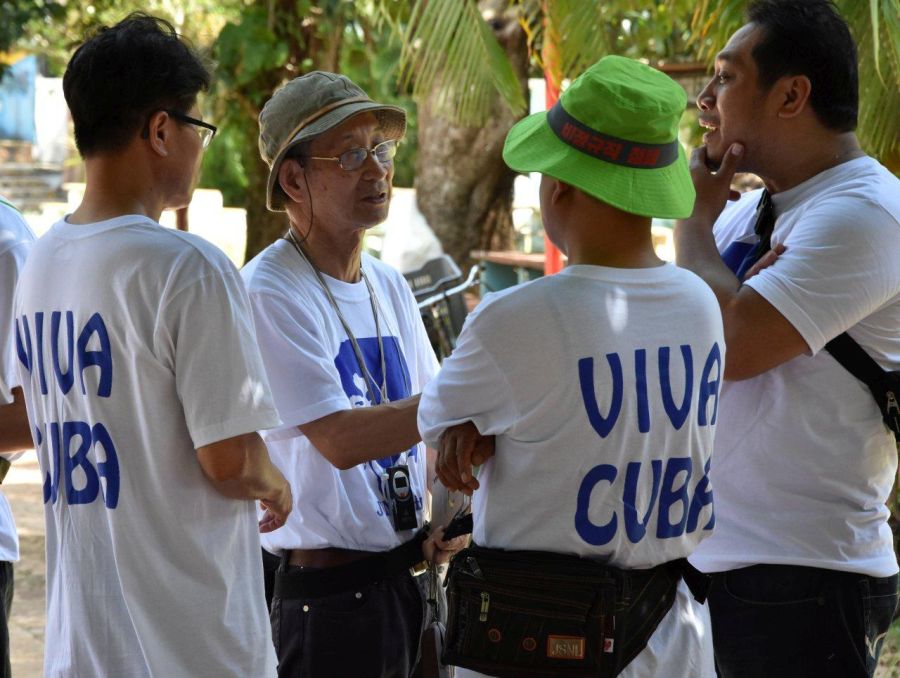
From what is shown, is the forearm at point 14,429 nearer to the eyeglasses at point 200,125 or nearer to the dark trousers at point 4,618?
the dark trousers at point 4,618

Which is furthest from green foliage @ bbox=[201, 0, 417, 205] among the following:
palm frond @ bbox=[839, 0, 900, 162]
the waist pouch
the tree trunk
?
the waist pouch

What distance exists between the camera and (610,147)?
2.12 meters

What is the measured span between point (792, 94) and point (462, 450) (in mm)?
1191

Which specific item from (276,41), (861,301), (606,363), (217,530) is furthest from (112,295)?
(276,41)

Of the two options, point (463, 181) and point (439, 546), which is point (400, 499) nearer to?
point (439, 546)

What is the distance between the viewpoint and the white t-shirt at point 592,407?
79.0 inches

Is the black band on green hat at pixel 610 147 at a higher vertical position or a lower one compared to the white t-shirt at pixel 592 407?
higher

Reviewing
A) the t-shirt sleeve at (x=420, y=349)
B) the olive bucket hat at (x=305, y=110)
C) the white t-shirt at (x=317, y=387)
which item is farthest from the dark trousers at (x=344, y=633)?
the olive bucket hat at (x=305, y=110)

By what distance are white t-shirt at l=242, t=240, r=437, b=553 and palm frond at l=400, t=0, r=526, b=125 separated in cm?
402

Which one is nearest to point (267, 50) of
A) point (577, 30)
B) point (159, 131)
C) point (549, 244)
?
point (549, 244)

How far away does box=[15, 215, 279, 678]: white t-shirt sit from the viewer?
2158 mm

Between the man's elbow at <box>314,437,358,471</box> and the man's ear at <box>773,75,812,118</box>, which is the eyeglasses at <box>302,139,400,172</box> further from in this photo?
the man's ear at <box>773,75,812,118</box>

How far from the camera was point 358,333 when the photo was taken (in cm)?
282

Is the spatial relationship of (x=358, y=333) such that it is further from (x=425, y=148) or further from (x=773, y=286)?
(x=425, y=148)
